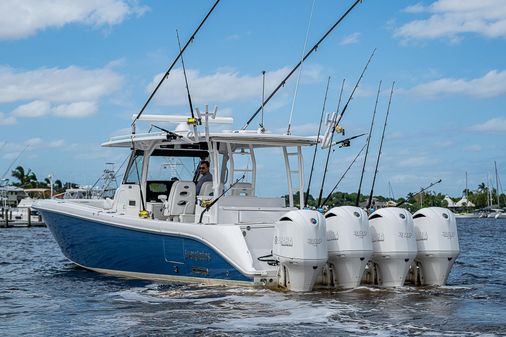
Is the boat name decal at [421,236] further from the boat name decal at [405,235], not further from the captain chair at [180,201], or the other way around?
the captain chair at [180,201]

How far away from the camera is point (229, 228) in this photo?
1155cm

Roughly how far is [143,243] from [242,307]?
351 centimetres

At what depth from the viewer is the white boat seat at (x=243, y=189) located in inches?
535

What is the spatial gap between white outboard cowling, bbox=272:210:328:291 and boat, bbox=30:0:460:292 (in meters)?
0.01

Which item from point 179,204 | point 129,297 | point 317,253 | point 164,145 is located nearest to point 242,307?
point 317,253

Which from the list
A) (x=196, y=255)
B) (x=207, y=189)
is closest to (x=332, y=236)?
(x=196, y=255)

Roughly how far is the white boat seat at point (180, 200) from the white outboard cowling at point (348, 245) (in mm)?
3451

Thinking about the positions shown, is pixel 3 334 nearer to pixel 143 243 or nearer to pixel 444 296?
pixel 143 243

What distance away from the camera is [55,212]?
51.1 ft

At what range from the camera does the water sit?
8.77 metres

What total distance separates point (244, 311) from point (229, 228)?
1.96 metres

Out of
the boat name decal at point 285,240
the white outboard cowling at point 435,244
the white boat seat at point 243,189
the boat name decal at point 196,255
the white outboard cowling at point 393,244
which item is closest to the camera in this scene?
the boat name decal at point 285,240

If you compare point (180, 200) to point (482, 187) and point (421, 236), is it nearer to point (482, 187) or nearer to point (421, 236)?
point (421, 236)

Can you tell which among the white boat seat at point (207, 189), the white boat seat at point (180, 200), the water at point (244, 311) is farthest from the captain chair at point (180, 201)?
the water at point (244, 311)
